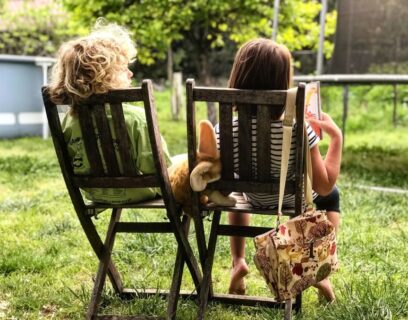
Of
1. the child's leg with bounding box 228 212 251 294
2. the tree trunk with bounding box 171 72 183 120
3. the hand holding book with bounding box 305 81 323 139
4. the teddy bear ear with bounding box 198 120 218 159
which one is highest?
the hand holding book with bounding box 305 81 323 139

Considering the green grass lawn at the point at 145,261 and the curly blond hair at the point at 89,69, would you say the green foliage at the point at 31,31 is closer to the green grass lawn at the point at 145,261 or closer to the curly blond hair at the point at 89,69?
the green grass lawn at the point at 145,261

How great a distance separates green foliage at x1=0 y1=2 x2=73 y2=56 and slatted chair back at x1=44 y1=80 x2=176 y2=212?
12677mm

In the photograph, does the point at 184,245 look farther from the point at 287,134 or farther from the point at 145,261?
the point at 145,261

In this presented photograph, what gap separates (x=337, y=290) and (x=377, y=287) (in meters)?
0.23

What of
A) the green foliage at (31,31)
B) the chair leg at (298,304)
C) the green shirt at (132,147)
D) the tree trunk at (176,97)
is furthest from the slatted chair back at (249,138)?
the green foliage at (31,31)

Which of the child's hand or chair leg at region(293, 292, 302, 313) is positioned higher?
the child's hand

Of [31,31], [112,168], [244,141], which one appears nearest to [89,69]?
[112,168]


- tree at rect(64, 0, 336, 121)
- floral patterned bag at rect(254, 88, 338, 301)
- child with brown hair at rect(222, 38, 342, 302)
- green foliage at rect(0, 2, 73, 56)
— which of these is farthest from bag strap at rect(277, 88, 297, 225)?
green foliage at rect(0, 2, 73, 56)

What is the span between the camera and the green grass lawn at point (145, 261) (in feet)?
9.60

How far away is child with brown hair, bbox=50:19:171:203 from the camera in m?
2.47

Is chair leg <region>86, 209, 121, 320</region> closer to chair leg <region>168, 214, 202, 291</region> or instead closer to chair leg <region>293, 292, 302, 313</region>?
chair leg <region>168, 214, 202, 291</region>

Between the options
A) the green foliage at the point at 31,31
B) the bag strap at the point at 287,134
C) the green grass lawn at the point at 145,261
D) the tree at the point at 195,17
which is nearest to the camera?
the bag strap at the point at 287,134

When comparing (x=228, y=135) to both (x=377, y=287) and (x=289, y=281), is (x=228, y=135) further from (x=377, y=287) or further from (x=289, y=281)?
(x=377, y=287)

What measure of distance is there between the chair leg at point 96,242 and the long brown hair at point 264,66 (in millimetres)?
955
